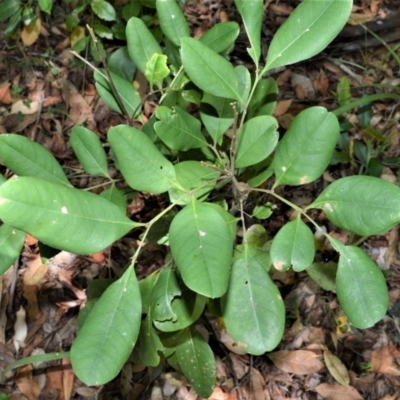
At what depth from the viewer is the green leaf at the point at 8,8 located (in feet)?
6.45

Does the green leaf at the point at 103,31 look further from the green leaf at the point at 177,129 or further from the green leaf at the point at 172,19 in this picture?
the green leaf at the point at 177,129

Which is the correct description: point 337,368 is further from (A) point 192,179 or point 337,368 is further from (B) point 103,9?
(B) point 103,9

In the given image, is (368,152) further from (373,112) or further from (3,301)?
(3,301)

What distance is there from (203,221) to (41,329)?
1.20m

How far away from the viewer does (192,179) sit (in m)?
1.16

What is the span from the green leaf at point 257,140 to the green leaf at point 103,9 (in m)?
0.99

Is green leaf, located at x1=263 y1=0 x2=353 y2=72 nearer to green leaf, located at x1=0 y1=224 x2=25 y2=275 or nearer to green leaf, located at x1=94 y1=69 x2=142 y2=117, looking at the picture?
green leaf, located at x1=94 y1=69 x2=142 y2=117

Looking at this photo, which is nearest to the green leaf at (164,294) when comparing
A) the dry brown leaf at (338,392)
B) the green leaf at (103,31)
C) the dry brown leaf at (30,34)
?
the dry brown leaf at (338,392)

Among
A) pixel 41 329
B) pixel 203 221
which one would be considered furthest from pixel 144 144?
pixel 41 329

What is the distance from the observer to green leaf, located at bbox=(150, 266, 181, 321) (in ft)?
3.93

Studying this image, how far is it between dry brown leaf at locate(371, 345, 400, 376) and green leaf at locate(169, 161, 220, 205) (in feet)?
3.48

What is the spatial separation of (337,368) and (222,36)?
1.24 meters

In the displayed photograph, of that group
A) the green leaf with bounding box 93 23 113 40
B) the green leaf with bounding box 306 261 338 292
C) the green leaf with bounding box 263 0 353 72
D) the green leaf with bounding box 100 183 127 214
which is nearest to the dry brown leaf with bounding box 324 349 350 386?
the green leaf with bounding box 306 261 338 292

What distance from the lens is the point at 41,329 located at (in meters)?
1.90
